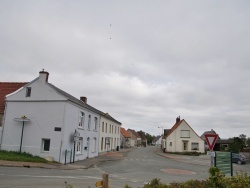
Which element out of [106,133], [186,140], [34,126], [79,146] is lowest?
[79,146]

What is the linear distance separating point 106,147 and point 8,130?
77.5 ft

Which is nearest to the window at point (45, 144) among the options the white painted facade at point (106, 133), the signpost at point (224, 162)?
the signpost at point (224, 162)

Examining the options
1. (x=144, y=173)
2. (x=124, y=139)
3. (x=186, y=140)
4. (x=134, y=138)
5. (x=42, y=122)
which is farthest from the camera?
(x=134, y=138)

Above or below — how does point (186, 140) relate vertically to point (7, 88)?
below

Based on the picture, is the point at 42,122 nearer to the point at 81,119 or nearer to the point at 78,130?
the point at 78,130

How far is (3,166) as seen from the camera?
1861 centimetres

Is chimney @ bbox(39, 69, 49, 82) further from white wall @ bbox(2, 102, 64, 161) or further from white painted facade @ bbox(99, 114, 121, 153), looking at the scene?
white painted facade @ bbox(99, 114, 121, 153)

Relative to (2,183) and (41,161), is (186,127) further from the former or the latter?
(2,183)

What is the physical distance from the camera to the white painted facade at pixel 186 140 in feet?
177

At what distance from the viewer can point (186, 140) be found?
2131 inches

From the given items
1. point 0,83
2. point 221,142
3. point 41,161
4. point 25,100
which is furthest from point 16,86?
point 221,142

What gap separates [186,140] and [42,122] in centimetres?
3528

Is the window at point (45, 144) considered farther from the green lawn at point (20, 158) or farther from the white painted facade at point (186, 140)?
the white painted facade at point (186, 140)

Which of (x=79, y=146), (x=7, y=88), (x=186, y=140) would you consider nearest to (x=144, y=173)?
(x=79, y=146)
